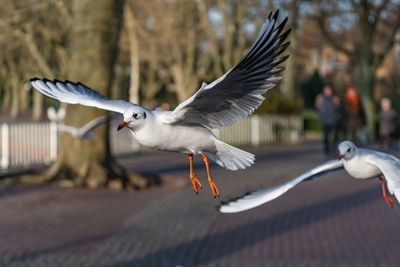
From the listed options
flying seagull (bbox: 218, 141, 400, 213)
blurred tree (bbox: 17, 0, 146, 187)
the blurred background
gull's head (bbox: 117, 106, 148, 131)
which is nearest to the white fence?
the blurred background

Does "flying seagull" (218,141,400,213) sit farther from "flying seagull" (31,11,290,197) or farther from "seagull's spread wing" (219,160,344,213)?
"flying seagull" (31,11,290,197)

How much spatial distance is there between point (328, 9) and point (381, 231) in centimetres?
1636

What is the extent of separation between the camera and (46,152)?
16141 mm

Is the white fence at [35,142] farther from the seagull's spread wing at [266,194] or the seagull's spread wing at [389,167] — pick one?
the seagull's spread wing at [389,167]

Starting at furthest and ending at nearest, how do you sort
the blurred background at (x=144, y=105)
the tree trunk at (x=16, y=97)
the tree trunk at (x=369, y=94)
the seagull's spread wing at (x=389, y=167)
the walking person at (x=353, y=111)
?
the tree trunk at (x=16, y=97) < the tree trunk at (x=369, y=94) < the walking person at (x=353, y=111) < the blurred background at (x=144, y=105) < the seagull's spread wing at (x=389, y=167)

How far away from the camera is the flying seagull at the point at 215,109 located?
4.46 feet

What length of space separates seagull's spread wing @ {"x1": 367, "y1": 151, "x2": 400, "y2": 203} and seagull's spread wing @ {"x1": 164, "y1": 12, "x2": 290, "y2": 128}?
413mm

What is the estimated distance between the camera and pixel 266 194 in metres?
1.81

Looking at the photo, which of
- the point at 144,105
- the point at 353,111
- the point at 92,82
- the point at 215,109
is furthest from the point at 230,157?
the point at 144,105

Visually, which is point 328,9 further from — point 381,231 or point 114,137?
point 381,231

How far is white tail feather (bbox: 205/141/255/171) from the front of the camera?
1.61 meters

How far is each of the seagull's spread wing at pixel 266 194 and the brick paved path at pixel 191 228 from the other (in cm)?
495

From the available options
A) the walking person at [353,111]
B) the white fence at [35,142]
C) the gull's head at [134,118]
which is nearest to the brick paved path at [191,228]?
the walking person at [353,111]

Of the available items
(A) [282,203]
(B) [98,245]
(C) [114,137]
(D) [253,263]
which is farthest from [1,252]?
(C) [114,137]
